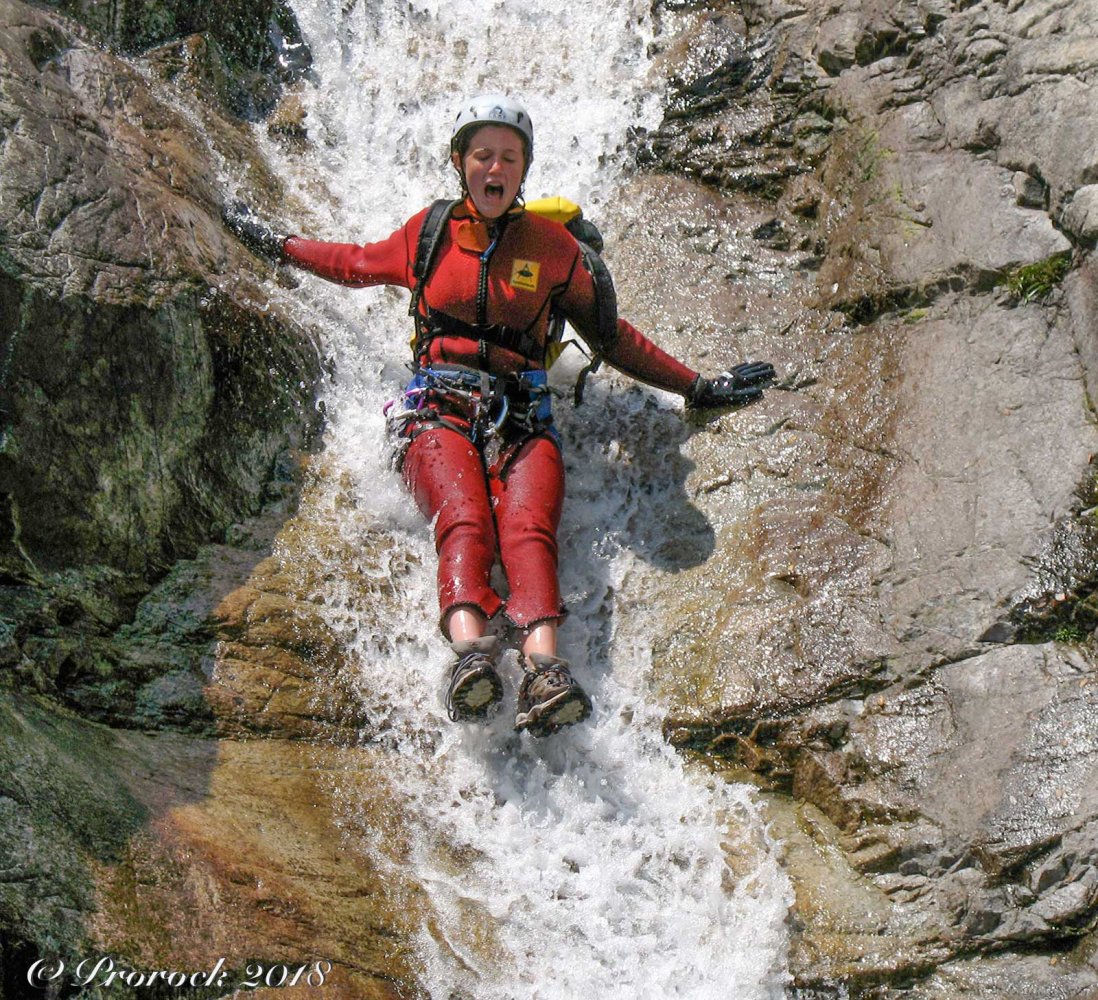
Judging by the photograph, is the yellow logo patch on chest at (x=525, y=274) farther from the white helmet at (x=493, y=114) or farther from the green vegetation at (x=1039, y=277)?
the green vegetation at (x=1039, y=277)

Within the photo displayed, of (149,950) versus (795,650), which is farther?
(795,650)

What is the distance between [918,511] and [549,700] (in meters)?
2.06

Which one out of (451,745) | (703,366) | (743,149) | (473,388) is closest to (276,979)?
(451,745)

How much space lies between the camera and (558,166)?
7.73m

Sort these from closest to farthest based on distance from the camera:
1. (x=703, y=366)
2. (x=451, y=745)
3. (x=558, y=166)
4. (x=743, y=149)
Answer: (x=451, y=745) → (x=703, y=366) → (x=743, y=149) → (x=558, y=166)

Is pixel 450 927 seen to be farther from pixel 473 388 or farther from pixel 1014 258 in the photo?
pixel 1014 258

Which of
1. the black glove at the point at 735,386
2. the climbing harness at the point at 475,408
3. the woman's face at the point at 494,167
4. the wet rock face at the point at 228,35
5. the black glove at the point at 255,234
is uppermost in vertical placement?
the wet rock face at the point at 228,35

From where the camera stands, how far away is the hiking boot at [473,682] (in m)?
4.57

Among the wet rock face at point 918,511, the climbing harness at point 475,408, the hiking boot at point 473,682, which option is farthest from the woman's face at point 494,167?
the hiking boot at point 473,682

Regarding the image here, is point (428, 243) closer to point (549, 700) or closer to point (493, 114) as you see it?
point (493, 114)

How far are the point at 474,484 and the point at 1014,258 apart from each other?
3001mm

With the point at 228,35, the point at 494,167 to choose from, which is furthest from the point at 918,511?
the point at 228,35

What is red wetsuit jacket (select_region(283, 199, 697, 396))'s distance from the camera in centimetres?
567

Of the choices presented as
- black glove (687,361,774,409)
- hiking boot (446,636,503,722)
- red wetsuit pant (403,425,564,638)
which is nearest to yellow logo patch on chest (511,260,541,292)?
red wetsuit pant (403,425,564,638)
